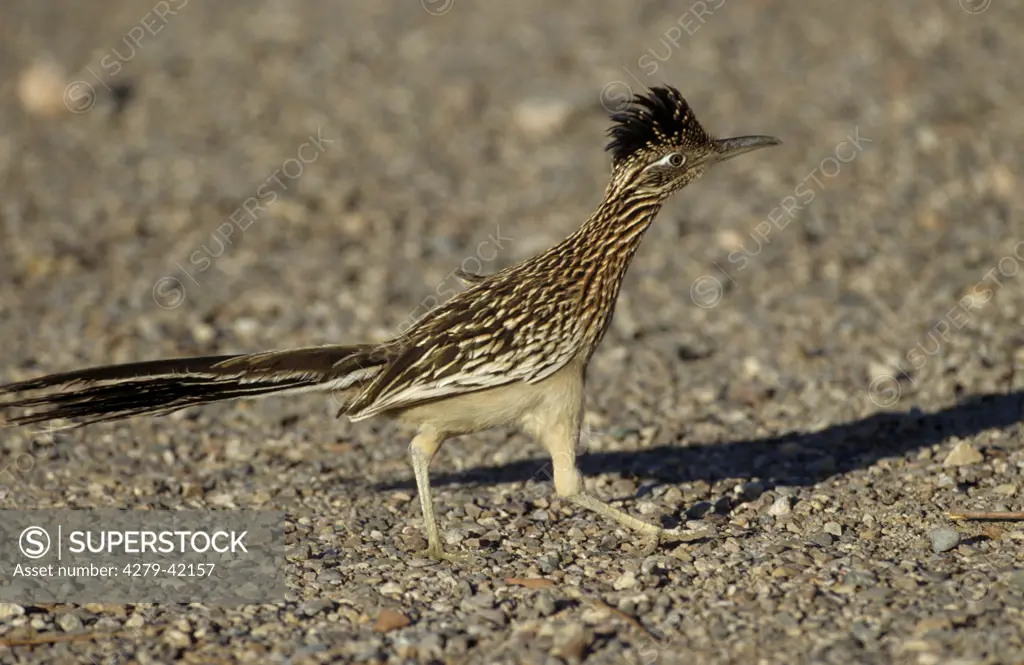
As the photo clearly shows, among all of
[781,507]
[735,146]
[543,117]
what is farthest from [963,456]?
[543,117]

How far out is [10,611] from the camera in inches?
233

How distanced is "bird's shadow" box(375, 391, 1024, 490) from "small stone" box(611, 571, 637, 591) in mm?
1596

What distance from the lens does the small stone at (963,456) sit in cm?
741

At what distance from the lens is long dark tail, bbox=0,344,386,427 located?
6203 mm

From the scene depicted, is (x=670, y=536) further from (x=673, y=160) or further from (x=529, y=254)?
(x=529, y=254)

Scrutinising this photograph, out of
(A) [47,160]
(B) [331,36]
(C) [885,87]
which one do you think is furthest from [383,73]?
(C) [885,87]

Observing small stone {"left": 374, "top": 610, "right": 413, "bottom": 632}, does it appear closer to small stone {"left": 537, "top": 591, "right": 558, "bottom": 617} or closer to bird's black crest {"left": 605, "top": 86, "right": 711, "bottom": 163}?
small stone {"left": 537, "top": 591, "right": 558, "bottom": 617}

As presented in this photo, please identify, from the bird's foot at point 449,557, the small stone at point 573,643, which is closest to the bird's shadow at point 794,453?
the bird's foot at point 449,557

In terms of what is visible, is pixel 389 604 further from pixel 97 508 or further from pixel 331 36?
pixel 331 36

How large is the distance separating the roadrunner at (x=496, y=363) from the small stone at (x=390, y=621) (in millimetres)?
793

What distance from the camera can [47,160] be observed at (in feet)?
46.7

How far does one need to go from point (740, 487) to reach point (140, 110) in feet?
33.4

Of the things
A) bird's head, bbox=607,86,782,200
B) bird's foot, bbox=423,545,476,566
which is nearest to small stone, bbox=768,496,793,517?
bird's foot, bbox=423,545,476,566

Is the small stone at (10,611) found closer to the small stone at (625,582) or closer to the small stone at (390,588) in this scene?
the small stone at (390,588)
